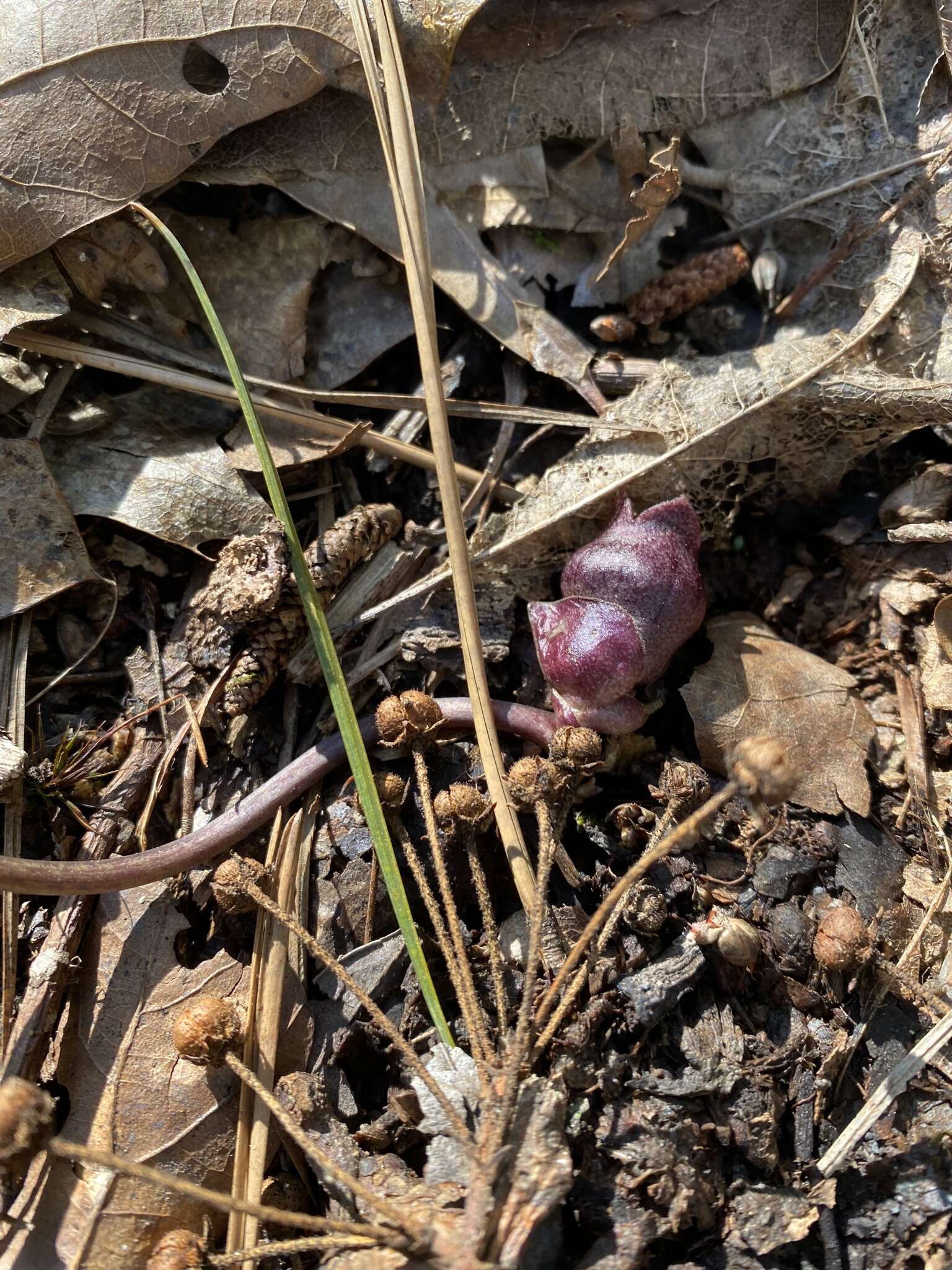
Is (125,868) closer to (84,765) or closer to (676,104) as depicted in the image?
(84,765)

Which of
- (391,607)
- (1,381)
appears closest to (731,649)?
(391,607)

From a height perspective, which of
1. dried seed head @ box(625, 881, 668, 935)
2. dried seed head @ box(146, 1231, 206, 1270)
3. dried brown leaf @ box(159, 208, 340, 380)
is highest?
dried brown leaf @ box(159, 208, 340, 380)

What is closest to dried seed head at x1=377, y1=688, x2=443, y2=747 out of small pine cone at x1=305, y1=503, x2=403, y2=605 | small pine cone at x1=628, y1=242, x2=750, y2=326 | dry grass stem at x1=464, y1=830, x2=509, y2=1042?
dry grass stem at x1=464, y1=830, x2=509, y2=1042

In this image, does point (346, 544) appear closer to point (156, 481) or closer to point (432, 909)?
point (156, 481)

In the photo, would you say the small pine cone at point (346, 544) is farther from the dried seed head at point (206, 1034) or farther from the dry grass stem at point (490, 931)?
the dried seed head at point (206, 1034)

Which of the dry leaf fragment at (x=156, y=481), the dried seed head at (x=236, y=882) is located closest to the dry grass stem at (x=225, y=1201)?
the dried seed head at (x=236, y=882)

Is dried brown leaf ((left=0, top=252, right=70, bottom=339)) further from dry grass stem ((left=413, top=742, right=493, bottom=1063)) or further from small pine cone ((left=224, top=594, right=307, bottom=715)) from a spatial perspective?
dry grass stem ((left=413, top=742, right=493, bottom=1063))

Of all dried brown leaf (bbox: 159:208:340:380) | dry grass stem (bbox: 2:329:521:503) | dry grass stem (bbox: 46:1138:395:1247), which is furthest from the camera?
dried brown leaf (bbox: 159:208:340:380)
